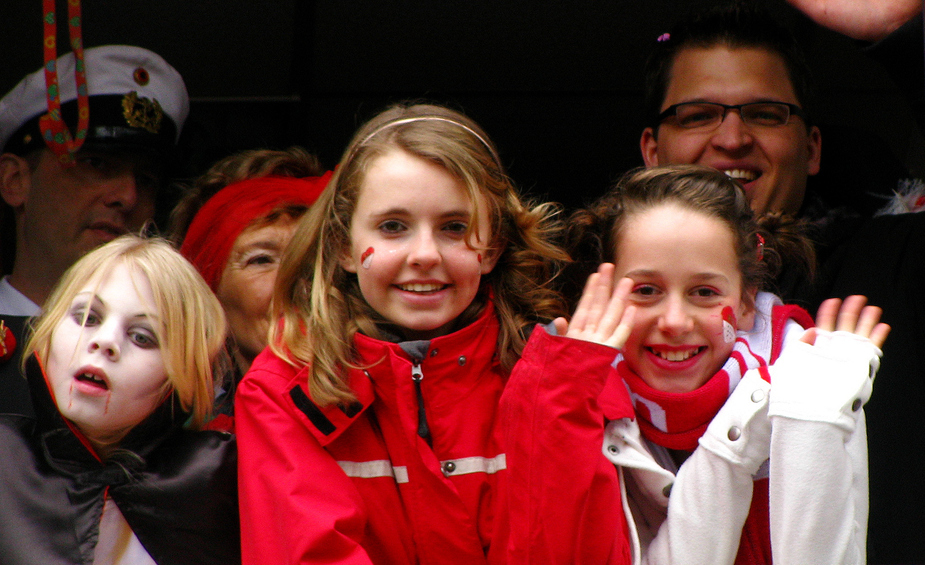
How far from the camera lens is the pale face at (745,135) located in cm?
249

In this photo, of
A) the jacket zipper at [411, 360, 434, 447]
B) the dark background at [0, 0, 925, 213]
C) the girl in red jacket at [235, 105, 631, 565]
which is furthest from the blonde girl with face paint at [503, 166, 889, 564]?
the dark background at [0, 0, 925, 213]

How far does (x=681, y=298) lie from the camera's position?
194 centimetres

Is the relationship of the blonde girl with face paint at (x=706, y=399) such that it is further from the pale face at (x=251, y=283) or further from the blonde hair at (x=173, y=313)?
the pale face at (x=251, y=283)

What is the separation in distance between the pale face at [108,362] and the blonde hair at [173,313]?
2 centimetres

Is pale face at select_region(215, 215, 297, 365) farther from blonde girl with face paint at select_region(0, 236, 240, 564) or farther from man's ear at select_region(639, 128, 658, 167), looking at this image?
man's ear at select_region(639, 128, 658, 167)

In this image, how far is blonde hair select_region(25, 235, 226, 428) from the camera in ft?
6.34

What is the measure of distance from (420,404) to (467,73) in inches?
65.9

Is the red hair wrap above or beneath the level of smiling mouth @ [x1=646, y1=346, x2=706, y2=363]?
above

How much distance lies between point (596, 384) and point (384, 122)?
85cm

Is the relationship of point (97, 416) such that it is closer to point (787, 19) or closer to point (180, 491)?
point (180, 491)

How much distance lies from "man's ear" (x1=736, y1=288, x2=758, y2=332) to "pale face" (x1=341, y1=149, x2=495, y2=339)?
584 mm

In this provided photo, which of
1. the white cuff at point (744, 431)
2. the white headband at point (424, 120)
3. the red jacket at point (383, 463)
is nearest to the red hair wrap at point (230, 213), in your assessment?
the white headband at point (424, 120)

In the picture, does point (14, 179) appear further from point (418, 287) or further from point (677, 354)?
point (677, 354)

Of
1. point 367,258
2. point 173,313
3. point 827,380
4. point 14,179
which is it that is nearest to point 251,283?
point 173,313
